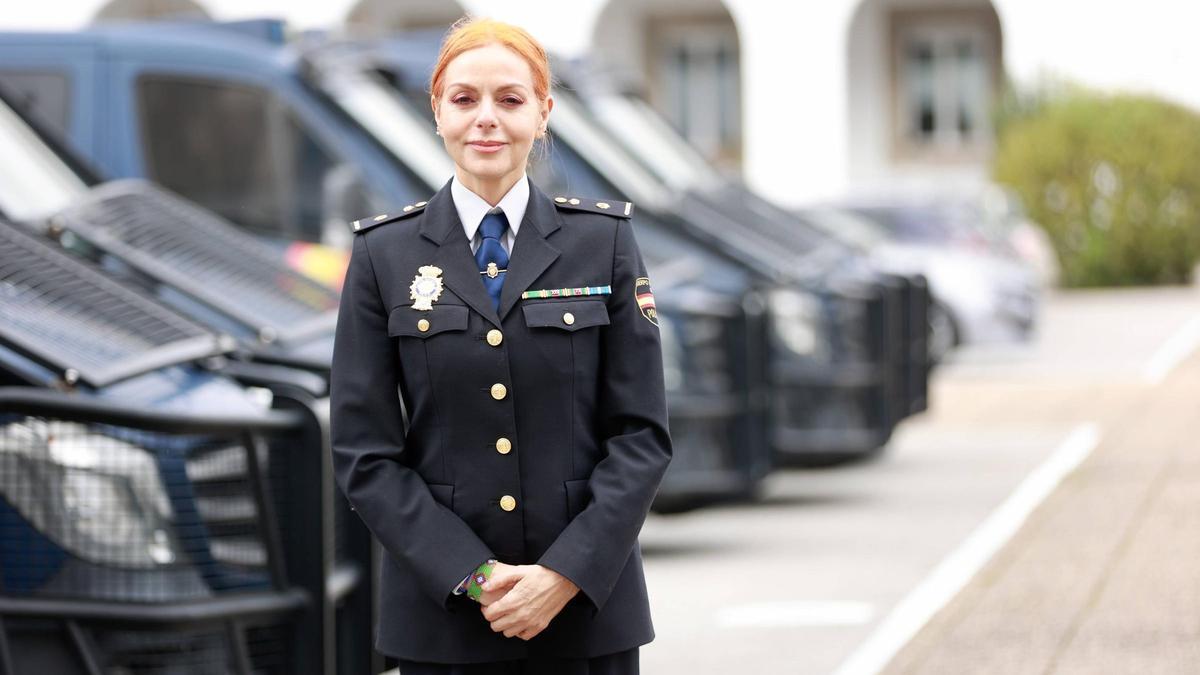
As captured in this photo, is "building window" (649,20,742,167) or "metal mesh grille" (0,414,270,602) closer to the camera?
"metal mesh grille" (0,414,270,602)

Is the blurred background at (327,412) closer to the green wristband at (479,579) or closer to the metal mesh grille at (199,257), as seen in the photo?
the metal mesh grille at (199,257)

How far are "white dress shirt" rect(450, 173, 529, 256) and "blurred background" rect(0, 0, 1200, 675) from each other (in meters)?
1.72

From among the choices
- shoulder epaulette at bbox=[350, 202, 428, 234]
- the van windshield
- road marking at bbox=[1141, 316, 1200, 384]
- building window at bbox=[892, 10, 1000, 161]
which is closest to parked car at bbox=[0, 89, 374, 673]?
the van windshield

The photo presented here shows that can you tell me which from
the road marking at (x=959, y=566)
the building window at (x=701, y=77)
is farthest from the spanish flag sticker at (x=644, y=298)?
the building window at (x=701, y=77)

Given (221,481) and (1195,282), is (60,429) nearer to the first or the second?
(221,481)

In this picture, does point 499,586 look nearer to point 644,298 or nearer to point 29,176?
point 644,298

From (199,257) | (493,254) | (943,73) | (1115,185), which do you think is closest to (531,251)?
(493,254)

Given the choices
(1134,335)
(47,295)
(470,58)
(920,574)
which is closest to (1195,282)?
(1134,335)

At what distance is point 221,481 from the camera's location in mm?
4930

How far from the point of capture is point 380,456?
3.15m

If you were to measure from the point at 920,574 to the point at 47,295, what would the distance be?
406 centimetres

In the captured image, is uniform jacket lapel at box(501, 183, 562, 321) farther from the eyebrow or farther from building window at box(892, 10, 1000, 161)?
building window at box(892, 10, 1000, 161)

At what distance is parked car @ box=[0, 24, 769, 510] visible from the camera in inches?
332

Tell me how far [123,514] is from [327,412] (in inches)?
25.4
